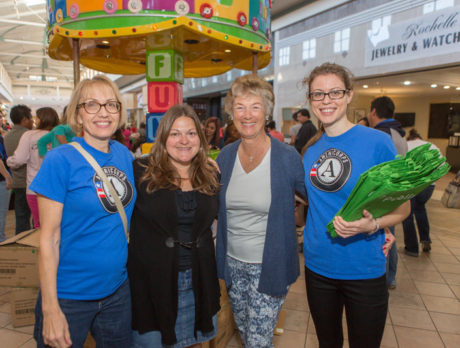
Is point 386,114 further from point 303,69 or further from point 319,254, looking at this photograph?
point 303,69

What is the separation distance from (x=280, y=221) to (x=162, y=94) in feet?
9.98

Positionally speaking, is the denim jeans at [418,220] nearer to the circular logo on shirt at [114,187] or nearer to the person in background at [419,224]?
the person in background at [419,224]

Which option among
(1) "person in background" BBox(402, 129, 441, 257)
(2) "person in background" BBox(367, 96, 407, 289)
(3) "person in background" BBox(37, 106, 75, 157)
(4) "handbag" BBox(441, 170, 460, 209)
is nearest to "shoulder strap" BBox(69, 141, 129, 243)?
(3) "person in background" BBox(37, 106, 75, 157)

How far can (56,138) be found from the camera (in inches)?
127

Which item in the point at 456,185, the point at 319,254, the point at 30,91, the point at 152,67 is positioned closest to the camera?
the point at 319,254

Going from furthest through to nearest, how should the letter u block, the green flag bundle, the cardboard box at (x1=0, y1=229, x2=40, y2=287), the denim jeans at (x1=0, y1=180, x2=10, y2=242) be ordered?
the letter u block
the denim jeans at (x1=0, y1=180, x2=10, y2=242)
the cardboard box at (x1=0, y1=229, x2=40, y2=287)
the green flag bundle

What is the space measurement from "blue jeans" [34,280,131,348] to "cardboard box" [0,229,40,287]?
1.38 metres

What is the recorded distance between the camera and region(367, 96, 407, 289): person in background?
3.19 m

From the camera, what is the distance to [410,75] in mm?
8367

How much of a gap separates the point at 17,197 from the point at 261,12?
150 inches

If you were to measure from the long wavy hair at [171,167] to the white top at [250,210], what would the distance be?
0.41 feet

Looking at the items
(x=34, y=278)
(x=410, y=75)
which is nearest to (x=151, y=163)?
(x=34, y=278)

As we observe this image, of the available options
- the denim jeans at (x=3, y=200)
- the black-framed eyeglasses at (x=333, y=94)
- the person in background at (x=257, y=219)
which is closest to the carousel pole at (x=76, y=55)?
the denim jeans at (x=3, y=200)

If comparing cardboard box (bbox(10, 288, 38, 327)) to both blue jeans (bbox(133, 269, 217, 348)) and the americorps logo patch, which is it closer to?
blue jeans (bbox(133, 269, 217, 348))
